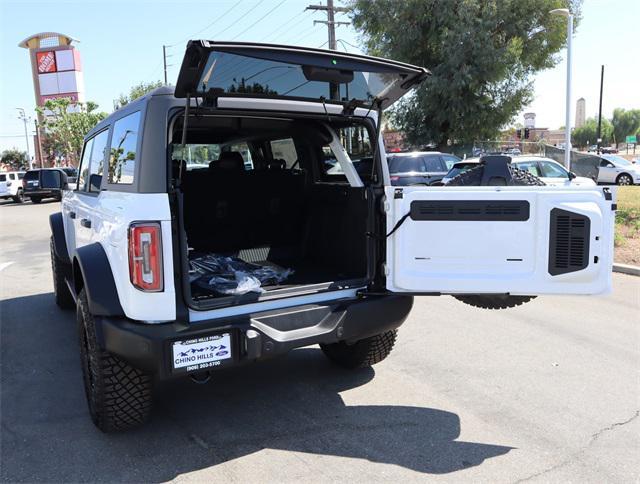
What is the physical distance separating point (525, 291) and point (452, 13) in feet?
73.2

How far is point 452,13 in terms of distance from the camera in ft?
74.0

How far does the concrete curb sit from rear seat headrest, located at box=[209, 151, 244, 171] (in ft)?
18.7

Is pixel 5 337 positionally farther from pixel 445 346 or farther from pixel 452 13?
pixel 452 13

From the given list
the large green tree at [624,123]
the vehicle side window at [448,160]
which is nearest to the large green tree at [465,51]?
the vehicle side window at [448,160]

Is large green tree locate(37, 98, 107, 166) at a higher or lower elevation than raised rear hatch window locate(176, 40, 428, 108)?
higher

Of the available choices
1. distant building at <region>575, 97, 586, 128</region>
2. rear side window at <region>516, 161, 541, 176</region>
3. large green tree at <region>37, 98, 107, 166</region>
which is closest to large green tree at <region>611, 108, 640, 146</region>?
distant building at <region>575, 97, 586, 128</region>

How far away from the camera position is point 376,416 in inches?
133

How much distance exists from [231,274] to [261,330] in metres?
1.30

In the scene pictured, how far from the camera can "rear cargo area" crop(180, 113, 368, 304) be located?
433 cm

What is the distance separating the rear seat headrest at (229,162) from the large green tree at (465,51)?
759 inches

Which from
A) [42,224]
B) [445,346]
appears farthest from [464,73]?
[445,346]

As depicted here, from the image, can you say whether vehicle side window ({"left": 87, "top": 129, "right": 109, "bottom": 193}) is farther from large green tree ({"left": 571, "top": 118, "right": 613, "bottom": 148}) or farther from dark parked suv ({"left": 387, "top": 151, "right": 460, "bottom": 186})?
large green tree ({"left": 571, "top": 118, "right": 613, "bottom": 148})

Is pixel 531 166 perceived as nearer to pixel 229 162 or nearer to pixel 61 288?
pixel 229 162

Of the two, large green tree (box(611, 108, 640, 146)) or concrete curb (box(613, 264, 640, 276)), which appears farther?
large green tree (box(611, 108, 640, 146))
